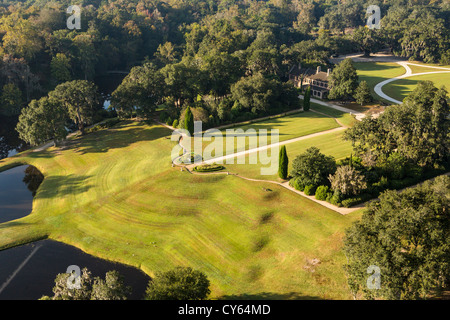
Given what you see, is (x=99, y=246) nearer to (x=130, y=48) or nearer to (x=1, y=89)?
(x=1, y=89)

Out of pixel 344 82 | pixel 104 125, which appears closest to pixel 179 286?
pixel 104 125

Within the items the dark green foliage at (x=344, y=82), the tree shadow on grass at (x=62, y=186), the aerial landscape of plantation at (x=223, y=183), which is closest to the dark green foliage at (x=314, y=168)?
the aerial landscape of plantation at (x=223, y=183)

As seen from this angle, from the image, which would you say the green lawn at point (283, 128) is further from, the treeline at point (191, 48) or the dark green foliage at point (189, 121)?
the treeline at point (191, 48)

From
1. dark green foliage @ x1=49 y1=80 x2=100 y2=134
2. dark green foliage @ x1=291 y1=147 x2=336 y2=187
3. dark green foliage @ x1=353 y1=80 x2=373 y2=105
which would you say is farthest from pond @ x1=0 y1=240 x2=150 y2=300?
dark green foliage @ x1=353 y1=80 x2=373 y2=105

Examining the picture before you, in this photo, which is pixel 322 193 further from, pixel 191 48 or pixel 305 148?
pixel 191 48

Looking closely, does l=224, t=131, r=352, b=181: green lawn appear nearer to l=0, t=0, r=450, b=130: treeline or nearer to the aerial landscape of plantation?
the aerial landscape of plantation
